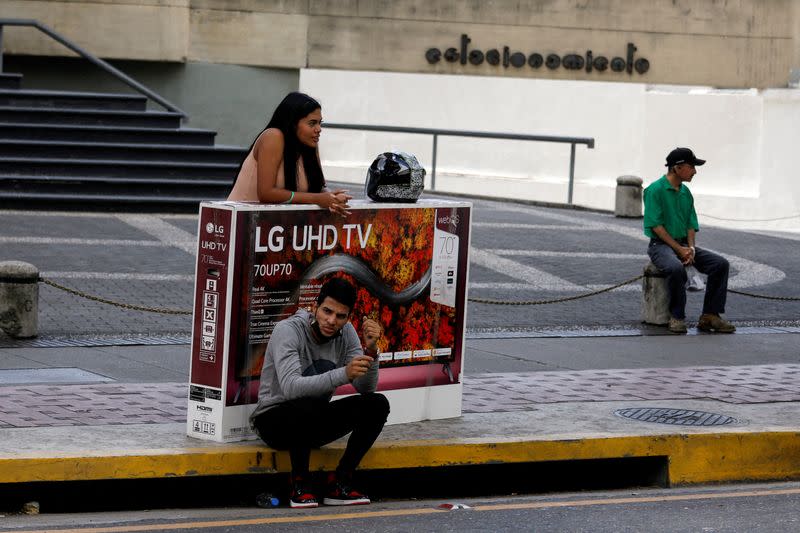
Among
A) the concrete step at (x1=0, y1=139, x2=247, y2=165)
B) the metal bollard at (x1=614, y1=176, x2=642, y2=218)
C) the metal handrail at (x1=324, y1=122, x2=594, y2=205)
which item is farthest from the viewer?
the metal handrail at (x1=324, y1=122, x2=594, y2=205)

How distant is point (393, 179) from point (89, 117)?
1411 cm

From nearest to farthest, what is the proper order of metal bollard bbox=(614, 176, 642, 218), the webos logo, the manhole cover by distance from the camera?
the webos logo, the manhole cover, metal bollard bbox=(614, 176, 642, 218)

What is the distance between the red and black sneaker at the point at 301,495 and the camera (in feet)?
23.7

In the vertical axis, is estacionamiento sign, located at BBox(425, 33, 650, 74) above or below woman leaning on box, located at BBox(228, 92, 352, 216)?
above

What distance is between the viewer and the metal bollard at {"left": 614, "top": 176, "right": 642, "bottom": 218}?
75.5 ft

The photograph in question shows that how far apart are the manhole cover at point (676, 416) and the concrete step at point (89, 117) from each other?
13902 mm

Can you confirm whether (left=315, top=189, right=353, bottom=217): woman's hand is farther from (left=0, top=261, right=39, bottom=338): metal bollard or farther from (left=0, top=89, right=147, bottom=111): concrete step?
(left=0, top=89, right=147, bottom=111): concrete step

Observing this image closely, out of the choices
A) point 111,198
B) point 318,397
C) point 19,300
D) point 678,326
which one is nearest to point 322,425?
point 318,397

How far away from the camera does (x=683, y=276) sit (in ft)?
42.7

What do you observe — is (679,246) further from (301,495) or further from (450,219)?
(301,495)

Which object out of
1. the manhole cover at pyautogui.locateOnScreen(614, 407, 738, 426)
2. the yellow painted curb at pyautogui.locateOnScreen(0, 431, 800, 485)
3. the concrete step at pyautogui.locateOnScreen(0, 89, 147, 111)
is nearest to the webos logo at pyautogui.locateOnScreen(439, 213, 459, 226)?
the yellow painted curb at pyautogui.locateOnScreen(0, 431, 800, 485)

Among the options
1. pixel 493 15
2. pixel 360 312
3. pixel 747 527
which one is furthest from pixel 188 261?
pixel 493 15

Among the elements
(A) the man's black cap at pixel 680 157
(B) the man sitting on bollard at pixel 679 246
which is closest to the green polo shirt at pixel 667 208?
(B) the man sitting on bollard at pixel 679 246

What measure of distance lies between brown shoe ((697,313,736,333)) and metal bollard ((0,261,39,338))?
19.0 ft
